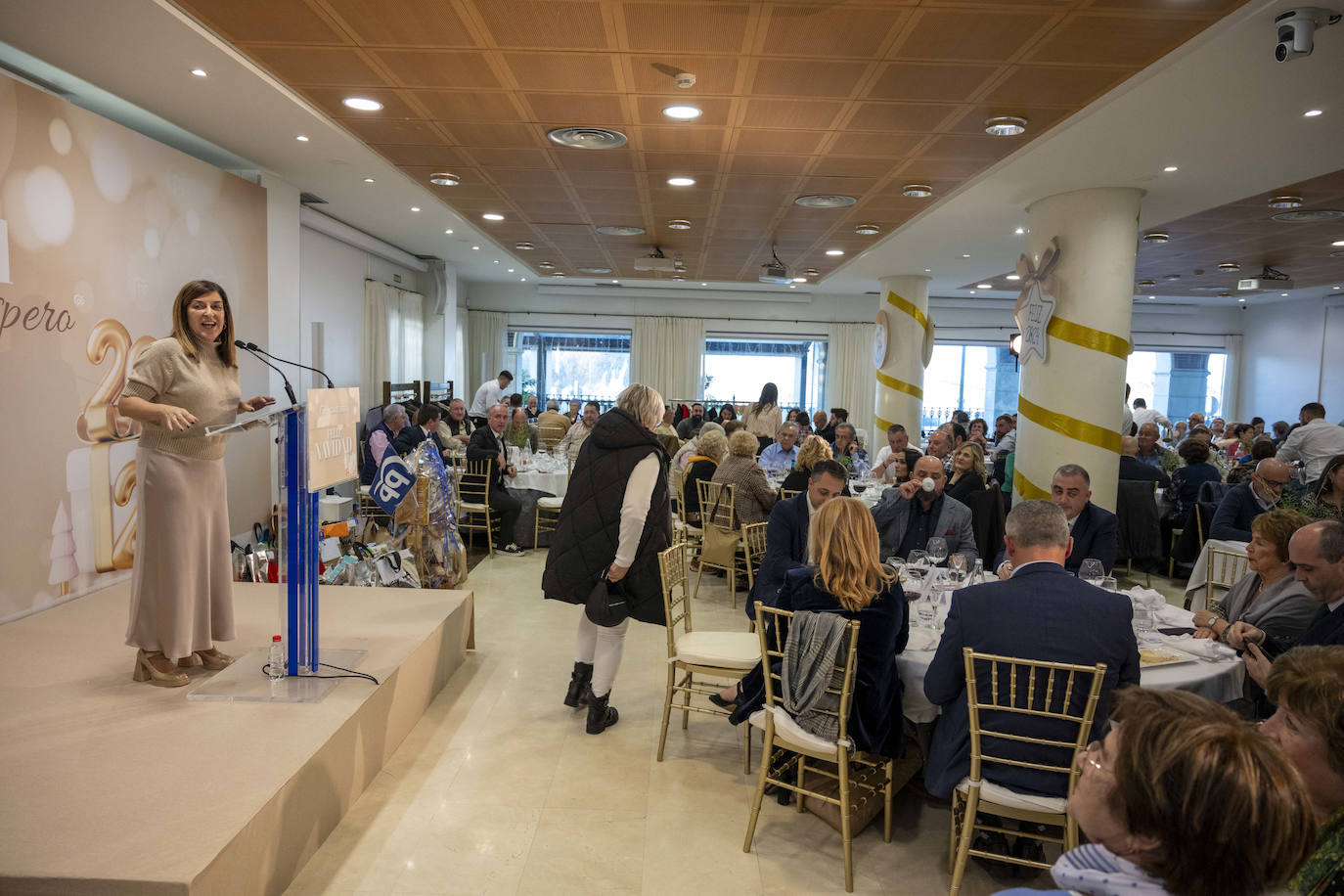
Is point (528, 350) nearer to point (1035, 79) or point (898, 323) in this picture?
point (898, 323)

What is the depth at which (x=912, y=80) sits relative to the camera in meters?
4.14

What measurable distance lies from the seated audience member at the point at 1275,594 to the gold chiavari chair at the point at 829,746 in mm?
1393

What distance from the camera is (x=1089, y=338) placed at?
21.3 feet

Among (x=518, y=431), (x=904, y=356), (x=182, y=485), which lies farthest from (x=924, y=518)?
(x=904, y=356)

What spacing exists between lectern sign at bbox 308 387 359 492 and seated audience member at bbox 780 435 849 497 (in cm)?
292

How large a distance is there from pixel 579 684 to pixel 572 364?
1382 cm

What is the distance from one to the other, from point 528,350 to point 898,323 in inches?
322

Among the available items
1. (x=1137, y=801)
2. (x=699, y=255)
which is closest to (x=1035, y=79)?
(x=1137, y=801)

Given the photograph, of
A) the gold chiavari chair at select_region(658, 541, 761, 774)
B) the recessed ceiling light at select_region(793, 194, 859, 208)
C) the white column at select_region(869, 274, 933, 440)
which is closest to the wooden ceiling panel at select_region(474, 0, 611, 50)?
the gold chiavari chair at select_region(658, 541, 761, 774)

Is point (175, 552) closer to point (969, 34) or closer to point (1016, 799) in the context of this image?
point (1016, 799)

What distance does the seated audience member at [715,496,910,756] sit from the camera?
9.73 feet

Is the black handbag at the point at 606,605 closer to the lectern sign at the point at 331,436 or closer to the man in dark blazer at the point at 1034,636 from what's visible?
the lectern sign at the point at 331,436

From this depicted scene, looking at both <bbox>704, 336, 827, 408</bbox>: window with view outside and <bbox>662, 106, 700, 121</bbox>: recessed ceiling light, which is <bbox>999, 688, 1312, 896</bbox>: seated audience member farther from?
<bbox>704, 336, 827, 408</bbox>: window with view outside

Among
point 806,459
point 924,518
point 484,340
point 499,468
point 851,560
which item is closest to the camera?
point 851,560
